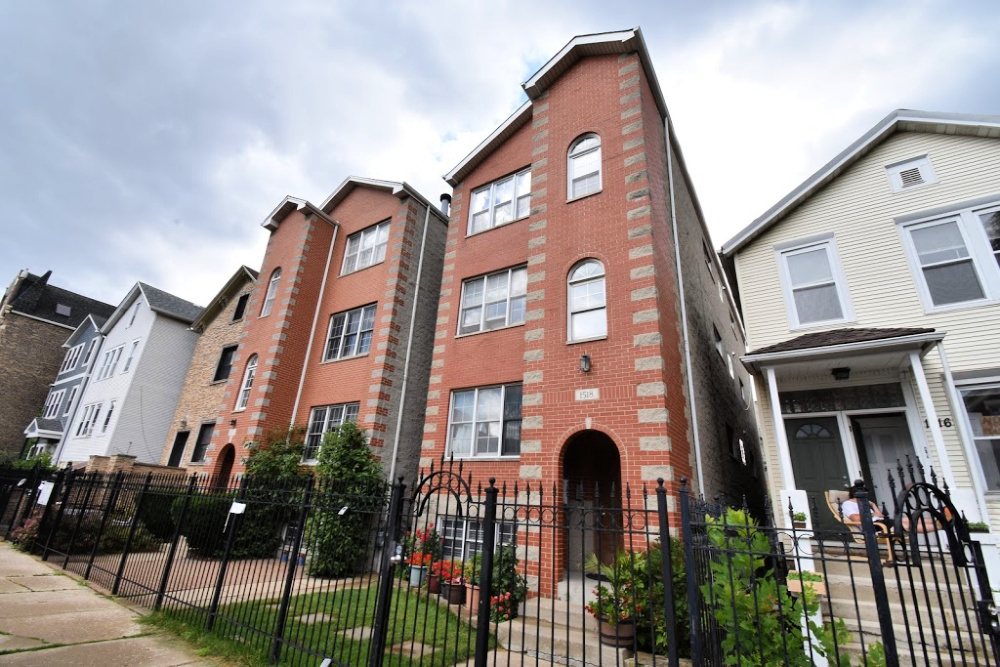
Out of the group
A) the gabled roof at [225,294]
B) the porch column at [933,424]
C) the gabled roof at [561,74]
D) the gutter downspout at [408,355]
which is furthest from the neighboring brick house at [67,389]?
the porch column at [933,424]

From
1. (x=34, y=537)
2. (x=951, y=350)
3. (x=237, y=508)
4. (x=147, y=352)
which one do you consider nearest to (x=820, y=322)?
(x=951, y=350)

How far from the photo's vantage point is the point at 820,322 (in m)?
10.9

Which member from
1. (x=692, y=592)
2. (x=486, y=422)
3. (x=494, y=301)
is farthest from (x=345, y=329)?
(x=692, y=592)

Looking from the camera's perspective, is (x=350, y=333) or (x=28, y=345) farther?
(x=28, y=345)

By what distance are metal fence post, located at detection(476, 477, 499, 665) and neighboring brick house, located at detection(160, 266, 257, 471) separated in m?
18.8

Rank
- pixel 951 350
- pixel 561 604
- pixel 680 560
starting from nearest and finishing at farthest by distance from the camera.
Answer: pixel 680 560 < pixel 561 604 < pixel 951 350

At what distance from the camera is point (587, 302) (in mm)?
11133

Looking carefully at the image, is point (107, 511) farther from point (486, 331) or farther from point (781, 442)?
point (781, 442)

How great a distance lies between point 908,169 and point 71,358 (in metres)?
47.6

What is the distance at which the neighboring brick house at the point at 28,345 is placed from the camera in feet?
109

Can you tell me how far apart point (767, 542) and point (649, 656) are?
2.85 m

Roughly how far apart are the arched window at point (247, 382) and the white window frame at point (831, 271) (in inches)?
685

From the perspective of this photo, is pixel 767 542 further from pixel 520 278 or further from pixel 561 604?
pixel 520 278

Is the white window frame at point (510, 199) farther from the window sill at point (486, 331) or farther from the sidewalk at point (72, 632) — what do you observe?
the sidewalk at point (72, 632)
